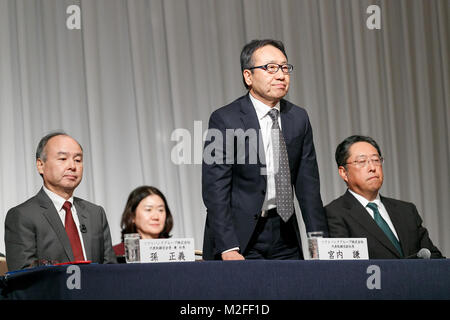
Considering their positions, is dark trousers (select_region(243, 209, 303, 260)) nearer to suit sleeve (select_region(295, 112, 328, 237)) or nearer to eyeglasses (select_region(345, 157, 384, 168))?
suit sleeve (select_region(295, 112, 328, 237))

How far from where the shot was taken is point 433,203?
4637 millimetres

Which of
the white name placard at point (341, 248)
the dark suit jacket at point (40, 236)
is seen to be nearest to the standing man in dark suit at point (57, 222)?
the dark suit jacket at point (40, 236)

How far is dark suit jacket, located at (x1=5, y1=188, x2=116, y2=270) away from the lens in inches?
87.5

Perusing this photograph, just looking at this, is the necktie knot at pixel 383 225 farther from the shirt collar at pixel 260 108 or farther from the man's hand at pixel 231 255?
the man's hand at pixel 231 255

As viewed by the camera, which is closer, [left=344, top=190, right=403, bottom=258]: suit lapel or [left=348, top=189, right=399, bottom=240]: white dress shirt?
[left=344, top=190, right=403, bottom=258]: suit lapel

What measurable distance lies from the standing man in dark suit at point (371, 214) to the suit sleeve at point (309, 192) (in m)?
0.30


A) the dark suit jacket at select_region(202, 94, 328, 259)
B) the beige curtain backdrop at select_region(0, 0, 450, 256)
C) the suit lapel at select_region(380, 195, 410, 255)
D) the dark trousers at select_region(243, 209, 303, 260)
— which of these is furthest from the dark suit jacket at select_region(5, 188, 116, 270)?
the beige curtain backdrop at select_region(0, 0, 450, 256)

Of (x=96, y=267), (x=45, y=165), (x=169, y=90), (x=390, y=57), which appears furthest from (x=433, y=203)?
(x=96, y=267)

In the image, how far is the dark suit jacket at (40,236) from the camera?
2223 millimetres

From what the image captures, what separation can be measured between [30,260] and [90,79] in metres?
1.95

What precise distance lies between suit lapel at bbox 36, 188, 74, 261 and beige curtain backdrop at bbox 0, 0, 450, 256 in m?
1.53

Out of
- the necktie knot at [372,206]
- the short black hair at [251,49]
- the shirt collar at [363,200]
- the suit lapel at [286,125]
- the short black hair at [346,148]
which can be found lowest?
the necktie knot at [372,206]

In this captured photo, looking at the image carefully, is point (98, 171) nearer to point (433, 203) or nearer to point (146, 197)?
point (146, 197)

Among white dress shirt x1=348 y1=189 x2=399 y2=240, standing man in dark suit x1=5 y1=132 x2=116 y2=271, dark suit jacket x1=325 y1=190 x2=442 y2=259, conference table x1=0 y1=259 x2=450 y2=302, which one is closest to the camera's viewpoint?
conference table x1=0 y1=259 x2=450 y2=302
